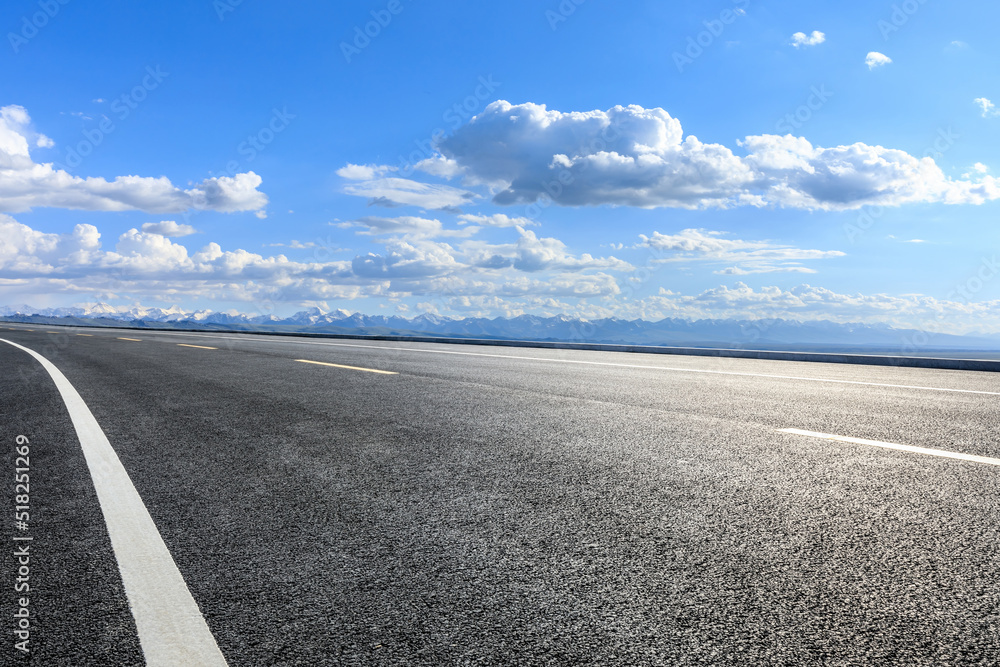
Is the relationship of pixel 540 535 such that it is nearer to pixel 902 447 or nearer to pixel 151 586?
pixel 151 586

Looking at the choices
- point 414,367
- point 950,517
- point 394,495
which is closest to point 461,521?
point 394,495

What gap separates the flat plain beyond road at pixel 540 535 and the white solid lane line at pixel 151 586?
2.0 inches

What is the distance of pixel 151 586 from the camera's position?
8.10ft

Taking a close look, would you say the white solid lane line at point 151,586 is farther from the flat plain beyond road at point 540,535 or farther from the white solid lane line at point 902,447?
the white solid lane line at point 902,447

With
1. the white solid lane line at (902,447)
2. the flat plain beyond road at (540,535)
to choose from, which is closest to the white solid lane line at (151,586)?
the flat plain beyond road at (540,535)

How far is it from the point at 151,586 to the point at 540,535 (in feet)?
5.06

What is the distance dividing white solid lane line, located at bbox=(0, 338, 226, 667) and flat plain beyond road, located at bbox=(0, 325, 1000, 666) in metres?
0.05

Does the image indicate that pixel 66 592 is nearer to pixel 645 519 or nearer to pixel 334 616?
pixel 334 616

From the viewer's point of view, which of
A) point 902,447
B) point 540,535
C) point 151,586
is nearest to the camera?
point 151,586

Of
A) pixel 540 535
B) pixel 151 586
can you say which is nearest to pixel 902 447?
pixel 540 535

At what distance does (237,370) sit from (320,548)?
31.3 feet

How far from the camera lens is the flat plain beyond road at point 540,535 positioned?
2.04 m

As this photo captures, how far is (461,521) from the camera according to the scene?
3.17 metres

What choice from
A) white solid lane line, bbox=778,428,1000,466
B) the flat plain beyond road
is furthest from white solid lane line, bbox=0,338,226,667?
white solid lane line, bbox=778,428,1000,466
